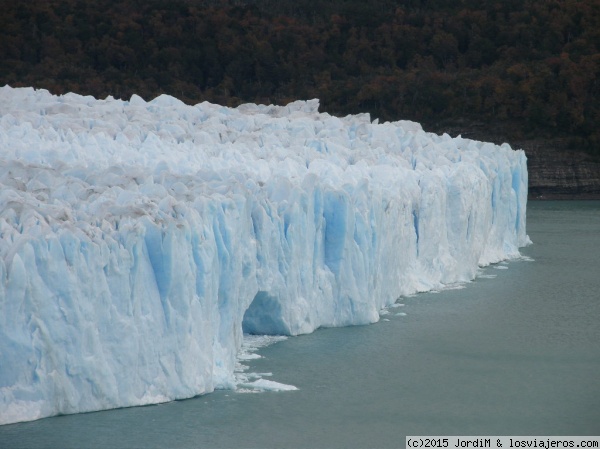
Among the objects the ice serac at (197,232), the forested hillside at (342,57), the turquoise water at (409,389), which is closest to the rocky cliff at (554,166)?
the forested hillside at (342,57)

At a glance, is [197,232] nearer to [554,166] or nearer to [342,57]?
[554,166]

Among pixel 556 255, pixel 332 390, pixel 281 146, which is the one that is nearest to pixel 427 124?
pixel 556 255

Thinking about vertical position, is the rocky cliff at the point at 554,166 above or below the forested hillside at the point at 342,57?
below

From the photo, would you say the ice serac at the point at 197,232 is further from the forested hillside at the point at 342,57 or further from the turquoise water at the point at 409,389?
the forested hillside at the point at 342,57

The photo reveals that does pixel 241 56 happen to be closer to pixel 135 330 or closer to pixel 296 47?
pixel 296 47

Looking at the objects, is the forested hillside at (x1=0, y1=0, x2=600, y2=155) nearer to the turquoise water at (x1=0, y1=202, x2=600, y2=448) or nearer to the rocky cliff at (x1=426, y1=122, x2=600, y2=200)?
the rocky cliff at (x1=426, y1=122, x2=600, y2=200)

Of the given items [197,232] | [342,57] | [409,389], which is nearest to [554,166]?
[342,57]
